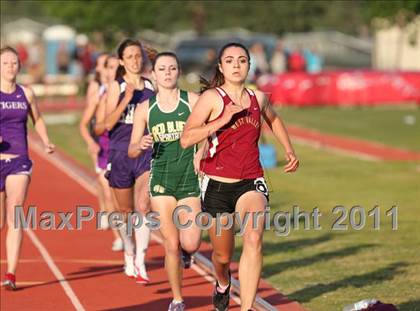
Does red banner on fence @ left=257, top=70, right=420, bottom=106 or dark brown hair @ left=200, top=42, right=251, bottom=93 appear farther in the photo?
red banner on fence @ left=257, top=70, right=420, bottom=106

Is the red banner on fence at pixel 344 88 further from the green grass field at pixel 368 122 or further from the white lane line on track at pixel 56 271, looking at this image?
the white lane line on track at pixel 56 271

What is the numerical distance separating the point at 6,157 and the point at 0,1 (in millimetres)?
44602

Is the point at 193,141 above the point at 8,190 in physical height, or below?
above

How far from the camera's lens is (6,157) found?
1195 cm

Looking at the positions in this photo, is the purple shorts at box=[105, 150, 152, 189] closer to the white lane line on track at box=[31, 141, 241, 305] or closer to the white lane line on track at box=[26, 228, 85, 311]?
the white lane line on track at box=[26, 228, 85, 311]

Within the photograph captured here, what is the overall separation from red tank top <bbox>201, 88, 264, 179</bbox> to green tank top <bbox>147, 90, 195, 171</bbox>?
2.78 ft

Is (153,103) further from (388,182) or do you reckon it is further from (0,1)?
(0,1)

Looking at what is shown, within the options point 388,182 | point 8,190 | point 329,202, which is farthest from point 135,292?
point 388,182

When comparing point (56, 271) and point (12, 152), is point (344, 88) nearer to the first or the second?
point (56, 271)

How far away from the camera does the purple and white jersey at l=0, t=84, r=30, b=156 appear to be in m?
12.0

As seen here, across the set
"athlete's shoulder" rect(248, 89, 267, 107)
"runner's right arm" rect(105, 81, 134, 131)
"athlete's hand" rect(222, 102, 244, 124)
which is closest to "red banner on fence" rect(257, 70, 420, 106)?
"runner's right arm" rect(105, 81, 134, 131)

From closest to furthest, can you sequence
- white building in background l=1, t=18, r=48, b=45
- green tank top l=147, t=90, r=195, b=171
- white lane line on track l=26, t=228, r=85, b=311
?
1. green tank top l=147, t=90, r=195, b=171
2. white lane line on track l=26, t=228, r=85, b=311
3. white building in background l=1, t=18, r=48, b=45

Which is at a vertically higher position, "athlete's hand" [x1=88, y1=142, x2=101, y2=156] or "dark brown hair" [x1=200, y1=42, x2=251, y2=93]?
"dark brown hair" [x1=200, y1=42, x2=251, y2=93]

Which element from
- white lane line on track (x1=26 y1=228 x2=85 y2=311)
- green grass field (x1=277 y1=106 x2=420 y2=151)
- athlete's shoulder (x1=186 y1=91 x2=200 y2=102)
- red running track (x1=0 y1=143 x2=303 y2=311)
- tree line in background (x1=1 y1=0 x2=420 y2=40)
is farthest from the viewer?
tree line in background (x1=1 y1=0 x2=420 y2=40)
